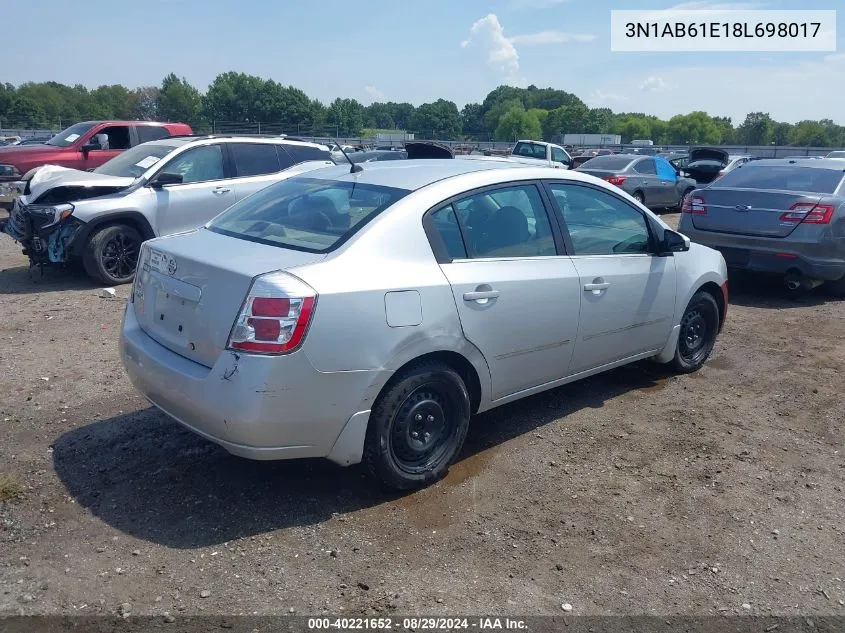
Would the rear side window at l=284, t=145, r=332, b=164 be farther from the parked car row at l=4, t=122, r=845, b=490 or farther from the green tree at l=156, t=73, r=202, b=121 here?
the green tree at l=156, t=73, r=202, b=121

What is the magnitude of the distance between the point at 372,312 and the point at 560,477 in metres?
1.55

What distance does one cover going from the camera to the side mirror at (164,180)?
8.80 metres

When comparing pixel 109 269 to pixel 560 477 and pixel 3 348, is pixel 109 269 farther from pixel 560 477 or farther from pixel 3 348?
pixel 560 477

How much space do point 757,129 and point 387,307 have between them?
98.2m

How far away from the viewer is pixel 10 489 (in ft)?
12.6

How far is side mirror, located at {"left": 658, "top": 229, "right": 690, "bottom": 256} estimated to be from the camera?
17.5 ft

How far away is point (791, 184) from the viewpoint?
28.8 feet

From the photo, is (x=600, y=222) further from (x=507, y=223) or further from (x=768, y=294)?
(x=768, y=294)

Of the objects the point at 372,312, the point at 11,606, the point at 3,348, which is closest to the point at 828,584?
the point at 372,312

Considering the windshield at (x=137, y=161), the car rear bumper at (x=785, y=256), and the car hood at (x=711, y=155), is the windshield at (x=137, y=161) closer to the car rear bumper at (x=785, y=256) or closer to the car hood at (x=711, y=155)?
the car rear bumper at (x=785, y=256)

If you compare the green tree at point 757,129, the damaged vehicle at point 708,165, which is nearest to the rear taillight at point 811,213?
the damaged vehicle at point 708,165

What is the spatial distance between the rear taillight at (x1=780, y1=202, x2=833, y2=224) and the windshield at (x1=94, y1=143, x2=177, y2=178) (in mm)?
7472

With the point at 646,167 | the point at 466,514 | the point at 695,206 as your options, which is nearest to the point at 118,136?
the point at 695,206

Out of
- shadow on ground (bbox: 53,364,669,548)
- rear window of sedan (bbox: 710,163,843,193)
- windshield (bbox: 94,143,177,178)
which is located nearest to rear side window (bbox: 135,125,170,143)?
windshield (bbox: 94,143,177,178)
